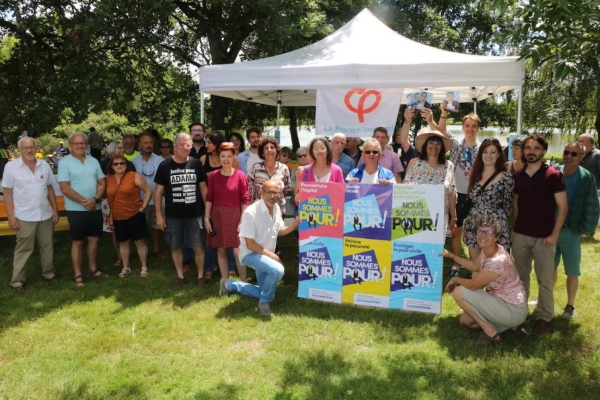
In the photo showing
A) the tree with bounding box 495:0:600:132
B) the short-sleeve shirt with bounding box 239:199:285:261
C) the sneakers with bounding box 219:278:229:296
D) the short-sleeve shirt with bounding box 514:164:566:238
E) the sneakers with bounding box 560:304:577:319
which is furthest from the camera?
the sneakers with bounding box 219:278:229:296

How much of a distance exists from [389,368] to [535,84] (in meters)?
19.9

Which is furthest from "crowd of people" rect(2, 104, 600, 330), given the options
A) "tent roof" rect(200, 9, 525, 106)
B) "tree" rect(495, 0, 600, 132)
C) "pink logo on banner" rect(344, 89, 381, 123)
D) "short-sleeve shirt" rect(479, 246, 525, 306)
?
"tree" rect(495, 0, 600, 132)

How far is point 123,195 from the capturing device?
552 cm

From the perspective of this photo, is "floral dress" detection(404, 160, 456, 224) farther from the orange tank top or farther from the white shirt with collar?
the white shirt with collar

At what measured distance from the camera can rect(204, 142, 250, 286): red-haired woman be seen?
512 centimetres

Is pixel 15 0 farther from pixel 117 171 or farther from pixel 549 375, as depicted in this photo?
pixel 549 375

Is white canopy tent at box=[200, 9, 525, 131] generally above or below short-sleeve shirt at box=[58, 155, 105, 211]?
above

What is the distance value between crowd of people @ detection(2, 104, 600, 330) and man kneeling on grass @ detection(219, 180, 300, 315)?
1cm

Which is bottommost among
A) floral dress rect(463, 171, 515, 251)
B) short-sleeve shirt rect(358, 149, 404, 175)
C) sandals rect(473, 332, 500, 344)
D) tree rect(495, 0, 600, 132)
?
sandals rect(473, 332, 500, 344)

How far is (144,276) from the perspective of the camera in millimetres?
5715

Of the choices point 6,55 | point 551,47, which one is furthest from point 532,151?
point 6,55

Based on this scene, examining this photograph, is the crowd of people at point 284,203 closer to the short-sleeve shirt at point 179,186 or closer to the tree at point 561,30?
the short-sleeve shirt at point 179,186

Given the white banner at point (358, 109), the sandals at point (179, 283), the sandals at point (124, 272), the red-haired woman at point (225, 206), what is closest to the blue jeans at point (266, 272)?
the red-haired woman at point (225, 206)

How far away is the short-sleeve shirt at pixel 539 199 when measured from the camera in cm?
389
